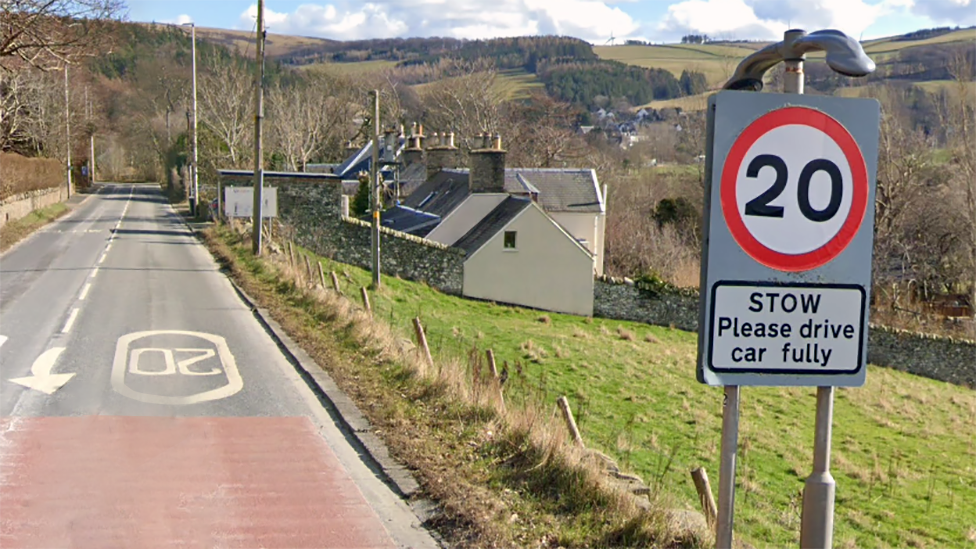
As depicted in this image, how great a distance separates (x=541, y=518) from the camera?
652cm

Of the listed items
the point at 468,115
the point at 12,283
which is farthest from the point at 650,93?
the point at 12,283

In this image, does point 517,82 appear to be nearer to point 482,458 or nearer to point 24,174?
point 24,174

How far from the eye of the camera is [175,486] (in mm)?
7535

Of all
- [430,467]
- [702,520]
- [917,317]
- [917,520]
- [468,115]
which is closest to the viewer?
[702,520]

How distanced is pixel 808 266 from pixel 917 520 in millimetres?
11242

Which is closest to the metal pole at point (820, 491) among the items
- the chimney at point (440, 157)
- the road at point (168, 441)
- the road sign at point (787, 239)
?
the road sign at point (787, 239)

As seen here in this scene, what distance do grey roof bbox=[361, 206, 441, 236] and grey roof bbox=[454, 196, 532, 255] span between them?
274 cm

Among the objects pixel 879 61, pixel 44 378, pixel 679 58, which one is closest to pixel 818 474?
pixel 44 378

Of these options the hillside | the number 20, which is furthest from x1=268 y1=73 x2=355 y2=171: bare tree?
the number 20

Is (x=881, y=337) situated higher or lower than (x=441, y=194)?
lower

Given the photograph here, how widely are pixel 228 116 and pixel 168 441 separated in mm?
50332

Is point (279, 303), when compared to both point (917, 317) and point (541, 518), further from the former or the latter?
point (917, 317)

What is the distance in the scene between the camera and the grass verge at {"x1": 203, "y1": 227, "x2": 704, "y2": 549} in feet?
20.2

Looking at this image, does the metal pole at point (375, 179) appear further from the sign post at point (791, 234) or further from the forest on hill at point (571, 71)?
the forest on hill at point (571, 71)
